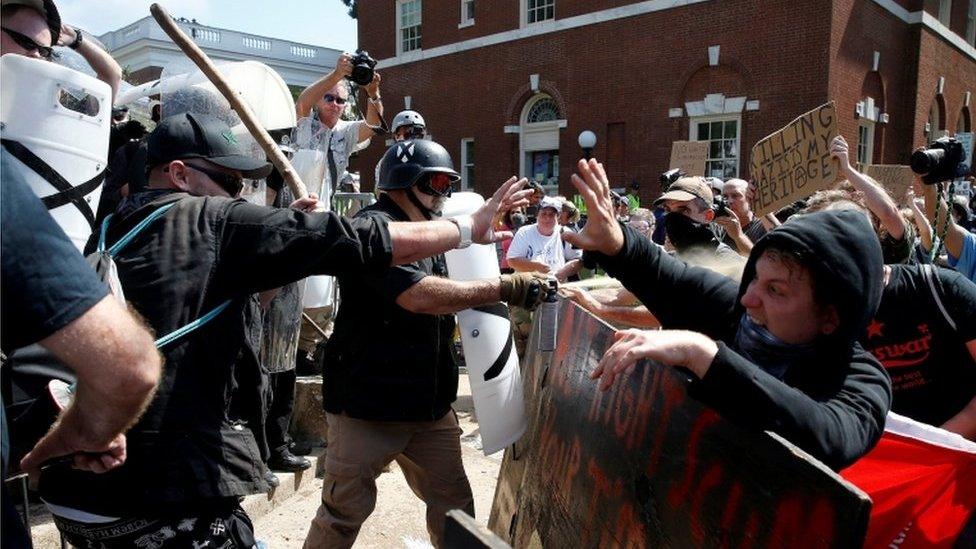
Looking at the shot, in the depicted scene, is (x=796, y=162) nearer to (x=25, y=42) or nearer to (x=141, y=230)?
(x=141, y=230)

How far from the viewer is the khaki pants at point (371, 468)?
2.89m

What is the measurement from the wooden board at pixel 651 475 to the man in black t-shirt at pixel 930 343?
1.14m

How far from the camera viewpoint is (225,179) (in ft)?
7.03

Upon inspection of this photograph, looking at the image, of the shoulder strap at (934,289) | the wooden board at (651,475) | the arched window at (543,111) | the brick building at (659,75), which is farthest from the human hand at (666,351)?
the arched window at (543,111)

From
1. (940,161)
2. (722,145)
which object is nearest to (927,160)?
(940,161)

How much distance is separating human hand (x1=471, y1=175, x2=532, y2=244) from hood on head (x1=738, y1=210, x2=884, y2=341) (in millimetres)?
1009

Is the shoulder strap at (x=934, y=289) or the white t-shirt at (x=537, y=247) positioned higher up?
the shoulder strap at (x=934, y=289)

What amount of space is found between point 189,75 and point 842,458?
359cm

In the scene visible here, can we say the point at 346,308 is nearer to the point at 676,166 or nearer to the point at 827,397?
the point at 827,397

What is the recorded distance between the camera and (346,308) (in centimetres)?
294

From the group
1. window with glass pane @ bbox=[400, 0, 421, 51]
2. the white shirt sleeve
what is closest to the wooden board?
the white shirt sleeve

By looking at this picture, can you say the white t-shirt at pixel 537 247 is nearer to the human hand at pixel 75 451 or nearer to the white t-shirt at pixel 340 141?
the white t-shirt at pixel 340 141

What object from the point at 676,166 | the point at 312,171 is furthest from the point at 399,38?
the point at 312,171

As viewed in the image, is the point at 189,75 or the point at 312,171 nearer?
the point at 189,75
